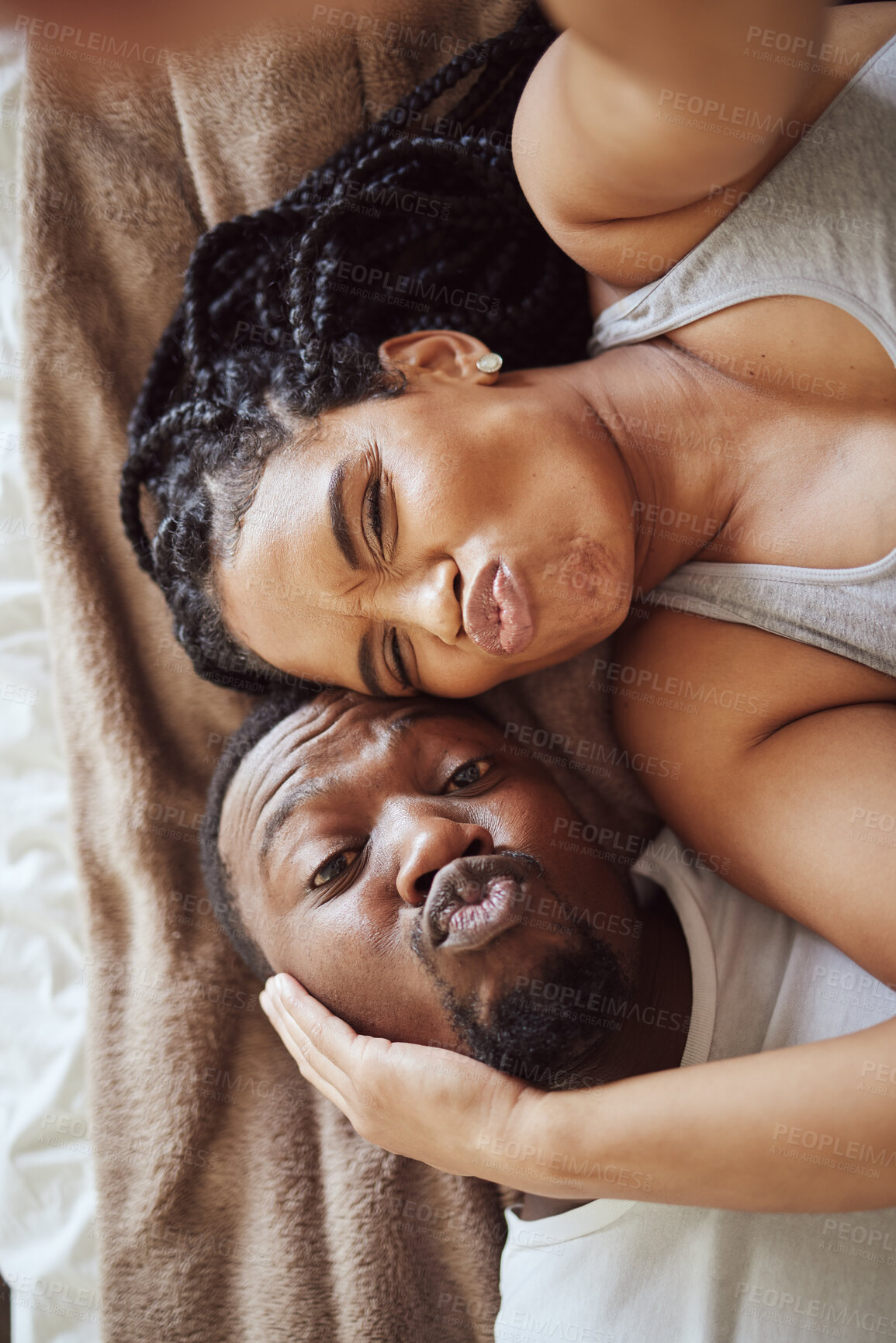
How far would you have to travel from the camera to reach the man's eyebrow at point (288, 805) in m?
1.29

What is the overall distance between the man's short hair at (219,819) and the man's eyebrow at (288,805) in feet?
0.54

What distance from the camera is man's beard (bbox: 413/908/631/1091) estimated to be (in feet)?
3.88

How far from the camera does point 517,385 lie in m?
1.31

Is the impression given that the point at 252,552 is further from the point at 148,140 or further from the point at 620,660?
the point at 148,140

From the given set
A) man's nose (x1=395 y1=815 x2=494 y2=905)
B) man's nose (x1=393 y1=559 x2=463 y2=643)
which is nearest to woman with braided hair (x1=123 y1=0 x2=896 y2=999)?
man's nose (x1=393 y1=559 x2=463 y2=643)

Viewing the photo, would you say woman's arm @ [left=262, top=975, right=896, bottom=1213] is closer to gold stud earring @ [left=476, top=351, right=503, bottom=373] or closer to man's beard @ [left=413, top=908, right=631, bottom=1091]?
man's beard @ [left=413, top=908, right=631, bottom=1091]

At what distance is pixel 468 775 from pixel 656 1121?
504mm

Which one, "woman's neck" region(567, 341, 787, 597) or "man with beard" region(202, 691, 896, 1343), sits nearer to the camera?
"man with beard" region(202, 691, 896, 1343)

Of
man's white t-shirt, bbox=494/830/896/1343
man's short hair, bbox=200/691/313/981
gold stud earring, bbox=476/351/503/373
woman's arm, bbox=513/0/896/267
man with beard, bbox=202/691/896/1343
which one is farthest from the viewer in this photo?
man's short hair, bbox=200/691/313/981

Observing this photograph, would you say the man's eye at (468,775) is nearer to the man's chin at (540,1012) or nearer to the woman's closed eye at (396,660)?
the woman's closed eye at (396,660)

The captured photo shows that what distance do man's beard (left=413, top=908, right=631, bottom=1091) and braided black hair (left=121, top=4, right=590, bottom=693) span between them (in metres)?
0.63

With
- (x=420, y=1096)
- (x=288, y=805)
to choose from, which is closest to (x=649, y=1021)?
(x=420, y=1096)

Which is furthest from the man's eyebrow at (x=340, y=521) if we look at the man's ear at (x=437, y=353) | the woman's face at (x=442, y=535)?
the man's ear at (x=437, y=353)

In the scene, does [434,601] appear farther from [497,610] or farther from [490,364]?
[490,364]
